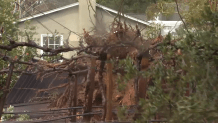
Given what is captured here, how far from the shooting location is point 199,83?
2.22m

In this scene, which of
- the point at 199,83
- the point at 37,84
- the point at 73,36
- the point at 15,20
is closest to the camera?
the point at 199,83

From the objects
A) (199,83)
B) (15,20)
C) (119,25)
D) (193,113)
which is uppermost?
(15,20)

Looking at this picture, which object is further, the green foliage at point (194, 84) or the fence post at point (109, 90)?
the fence post at point (109, 90)

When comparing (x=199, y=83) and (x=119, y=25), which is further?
(x=119, y=25)

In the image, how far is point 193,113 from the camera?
196cm

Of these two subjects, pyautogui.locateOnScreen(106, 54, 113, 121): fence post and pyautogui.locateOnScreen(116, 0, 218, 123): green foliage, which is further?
pyautogui.locateOnScreen(106, 54, 113, 121): fence post

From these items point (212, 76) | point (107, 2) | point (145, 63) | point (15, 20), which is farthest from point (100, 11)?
point (15, 20)

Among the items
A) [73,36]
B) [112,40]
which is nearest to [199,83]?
[112,40]

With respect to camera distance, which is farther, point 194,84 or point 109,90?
point 109,90

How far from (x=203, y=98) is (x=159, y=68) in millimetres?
700

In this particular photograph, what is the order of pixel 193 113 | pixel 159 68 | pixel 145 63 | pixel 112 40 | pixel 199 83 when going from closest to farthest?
pixel 193 113 < pixel 199 83 < pixel 159 68 < pixel 112 40 < pixel 145 63

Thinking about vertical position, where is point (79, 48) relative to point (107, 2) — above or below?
below

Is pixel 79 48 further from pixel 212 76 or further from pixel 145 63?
pixel 212 76

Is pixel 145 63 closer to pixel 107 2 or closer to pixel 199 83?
pixel 107 2
